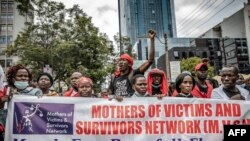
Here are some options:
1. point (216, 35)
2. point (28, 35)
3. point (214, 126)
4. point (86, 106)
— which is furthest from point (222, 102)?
point (216, 35)

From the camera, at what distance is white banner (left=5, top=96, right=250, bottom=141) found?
14.6 ft

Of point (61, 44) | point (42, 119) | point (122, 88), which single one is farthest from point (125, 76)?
point (61, 44)

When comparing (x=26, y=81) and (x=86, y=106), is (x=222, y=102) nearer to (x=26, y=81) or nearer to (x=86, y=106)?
(x=86, y=106)

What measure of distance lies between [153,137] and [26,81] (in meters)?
1.89

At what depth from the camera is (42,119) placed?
4.48m

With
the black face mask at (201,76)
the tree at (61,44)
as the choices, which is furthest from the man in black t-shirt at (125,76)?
the tree at (61,44)

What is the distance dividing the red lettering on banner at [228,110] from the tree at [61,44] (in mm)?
20460

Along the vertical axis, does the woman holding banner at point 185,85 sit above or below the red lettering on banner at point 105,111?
above

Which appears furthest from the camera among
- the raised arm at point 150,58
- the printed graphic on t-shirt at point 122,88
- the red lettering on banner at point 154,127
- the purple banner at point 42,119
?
the raised arm at point 150,58

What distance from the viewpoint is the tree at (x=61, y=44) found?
2494cm

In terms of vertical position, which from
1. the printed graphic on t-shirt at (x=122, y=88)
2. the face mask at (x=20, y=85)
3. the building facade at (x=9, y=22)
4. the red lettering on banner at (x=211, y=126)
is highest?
the building facade at (x=9, y=22)

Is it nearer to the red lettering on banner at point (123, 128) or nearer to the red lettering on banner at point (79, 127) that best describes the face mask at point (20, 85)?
the red lettering on banner at point (79, 127)

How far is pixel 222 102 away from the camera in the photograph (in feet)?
15.5

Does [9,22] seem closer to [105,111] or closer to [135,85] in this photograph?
[135,85]
